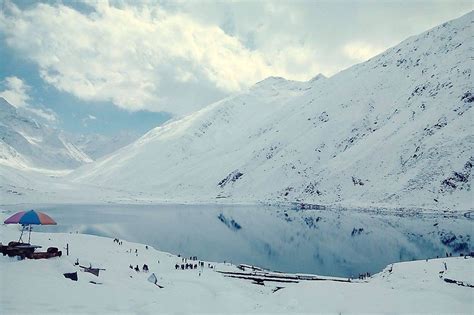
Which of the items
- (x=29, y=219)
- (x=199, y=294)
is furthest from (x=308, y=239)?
(x=29, y=219)

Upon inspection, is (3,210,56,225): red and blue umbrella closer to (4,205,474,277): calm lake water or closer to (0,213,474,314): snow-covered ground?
(0,213,474,314): snow-covered ground

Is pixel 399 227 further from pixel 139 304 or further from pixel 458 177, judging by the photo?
pixel 139 304

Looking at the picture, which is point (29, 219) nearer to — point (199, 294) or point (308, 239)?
point (199, 294)

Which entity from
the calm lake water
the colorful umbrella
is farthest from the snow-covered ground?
the calm lake water

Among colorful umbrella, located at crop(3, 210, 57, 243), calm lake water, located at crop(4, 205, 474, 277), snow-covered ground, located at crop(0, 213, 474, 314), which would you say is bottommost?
snow-covered ground, located at crop(0, 213, 474, 314)

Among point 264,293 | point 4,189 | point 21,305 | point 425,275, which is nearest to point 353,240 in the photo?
point 425,275

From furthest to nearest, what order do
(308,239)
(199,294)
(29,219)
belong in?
(308,239)
(29,219)
(199,294)
